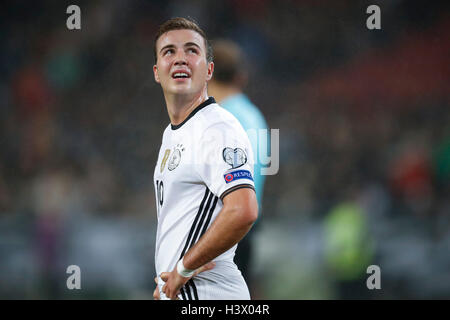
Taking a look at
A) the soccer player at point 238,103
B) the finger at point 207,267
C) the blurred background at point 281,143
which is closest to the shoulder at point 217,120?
the finger at point 207,267

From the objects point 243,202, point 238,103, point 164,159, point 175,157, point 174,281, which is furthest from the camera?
point 238,103

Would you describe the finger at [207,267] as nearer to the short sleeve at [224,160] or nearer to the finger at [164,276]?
the finger at [164,276]

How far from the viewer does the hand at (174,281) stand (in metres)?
1.87

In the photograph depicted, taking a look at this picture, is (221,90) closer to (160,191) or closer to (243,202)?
(160,191)

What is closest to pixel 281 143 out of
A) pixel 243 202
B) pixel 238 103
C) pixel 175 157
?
pixel 238 103

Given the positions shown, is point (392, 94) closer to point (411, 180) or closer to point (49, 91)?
point (411, 180)

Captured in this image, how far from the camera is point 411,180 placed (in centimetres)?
550

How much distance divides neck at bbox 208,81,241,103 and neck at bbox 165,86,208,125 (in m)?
0.77

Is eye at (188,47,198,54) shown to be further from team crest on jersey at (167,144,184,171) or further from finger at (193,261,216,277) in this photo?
finger at (193,261,216,277)

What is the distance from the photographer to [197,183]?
6.23 ft

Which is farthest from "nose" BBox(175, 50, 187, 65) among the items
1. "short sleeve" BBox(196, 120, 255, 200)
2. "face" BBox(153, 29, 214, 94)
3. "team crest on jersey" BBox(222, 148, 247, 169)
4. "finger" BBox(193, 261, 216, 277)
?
"finger" BBox(193, 261, 216, 277)

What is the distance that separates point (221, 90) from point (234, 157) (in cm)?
114

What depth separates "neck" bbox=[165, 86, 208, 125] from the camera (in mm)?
2094

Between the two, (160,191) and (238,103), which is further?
(238,103)
